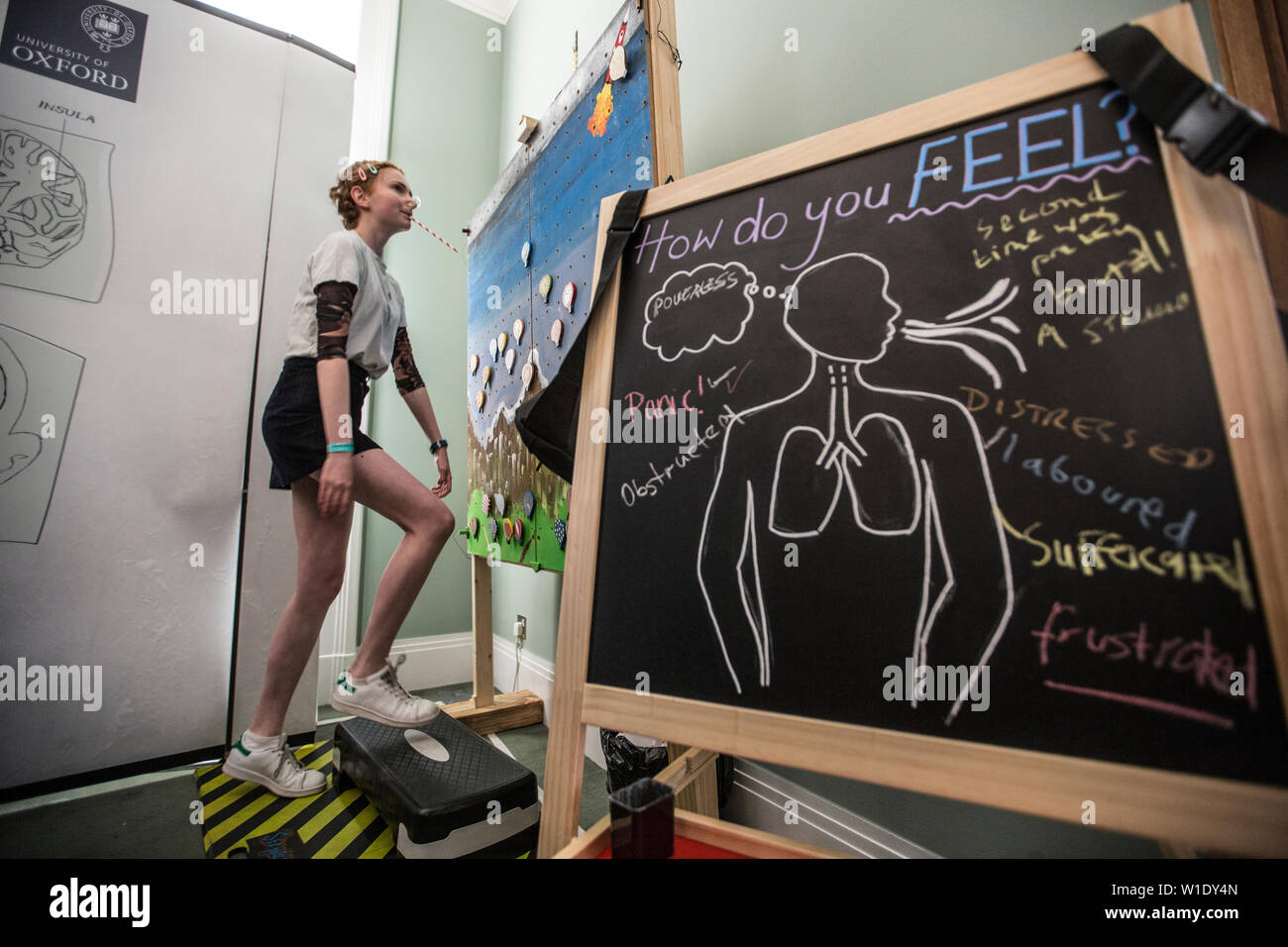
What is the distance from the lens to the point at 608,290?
94cm

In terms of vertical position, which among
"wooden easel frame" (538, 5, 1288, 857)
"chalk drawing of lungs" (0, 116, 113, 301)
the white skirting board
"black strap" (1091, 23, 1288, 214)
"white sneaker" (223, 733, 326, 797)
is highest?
"chalk drawing of lungs" (0, 116, 113, 301)

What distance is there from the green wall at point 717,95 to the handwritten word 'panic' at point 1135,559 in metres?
0.55

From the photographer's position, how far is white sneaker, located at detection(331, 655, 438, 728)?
1372mm

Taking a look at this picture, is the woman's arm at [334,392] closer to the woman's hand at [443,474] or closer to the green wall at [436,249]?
the woman's hand at [443,474]

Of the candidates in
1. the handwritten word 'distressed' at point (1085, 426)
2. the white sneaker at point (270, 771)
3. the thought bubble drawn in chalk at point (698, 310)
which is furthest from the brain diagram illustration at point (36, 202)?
the handwritten word 'distressed' at point (1085, 426)

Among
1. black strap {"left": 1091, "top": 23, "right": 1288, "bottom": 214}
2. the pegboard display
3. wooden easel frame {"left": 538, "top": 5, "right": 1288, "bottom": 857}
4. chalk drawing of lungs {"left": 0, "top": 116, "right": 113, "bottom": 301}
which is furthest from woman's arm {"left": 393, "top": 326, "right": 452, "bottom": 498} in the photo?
black strap {"left": 1091, "top": 23, "right": 1288, "bottom": 214}

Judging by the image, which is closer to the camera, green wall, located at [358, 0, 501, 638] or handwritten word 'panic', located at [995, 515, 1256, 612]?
handwritten word 'panic', located at [995, 515, 1256, 612]

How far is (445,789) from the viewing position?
1.16 meters

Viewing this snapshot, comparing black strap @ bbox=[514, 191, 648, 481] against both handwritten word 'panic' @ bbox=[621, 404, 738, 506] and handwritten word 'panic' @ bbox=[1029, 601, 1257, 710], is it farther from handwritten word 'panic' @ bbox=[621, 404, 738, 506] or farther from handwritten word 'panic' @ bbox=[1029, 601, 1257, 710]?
handwritten word 'panic' @ bbox=[1029, 601, 1257, 710]

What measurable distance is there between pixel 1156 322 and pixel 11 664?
255 cm

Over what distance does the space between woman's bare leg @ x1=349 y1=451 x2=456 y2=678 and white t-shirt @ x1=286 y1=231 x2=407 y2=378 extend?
27 centimetres

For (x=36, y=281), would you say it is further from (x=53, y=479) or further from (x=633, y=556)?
(x=633, y=556)

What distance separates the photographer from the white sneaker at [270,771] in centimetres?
142
